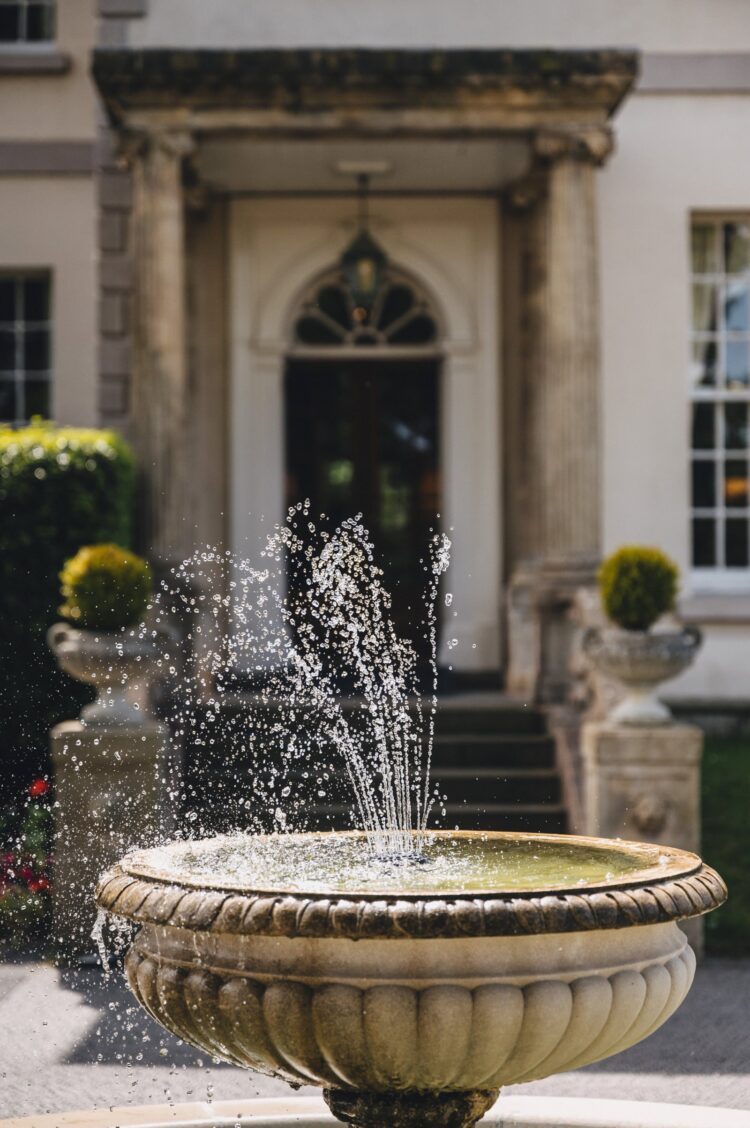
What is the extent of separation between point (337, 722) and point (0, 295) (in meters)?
6.02

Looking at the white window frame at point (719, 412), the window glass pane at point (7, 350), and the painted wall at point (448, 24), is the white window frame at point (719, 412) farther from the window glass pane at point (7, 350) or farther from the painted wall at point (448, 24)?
the window glass pane at point (7, 350)

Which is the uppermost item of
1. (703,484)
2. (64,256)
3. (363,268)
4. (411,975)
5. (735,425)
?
(64,256)

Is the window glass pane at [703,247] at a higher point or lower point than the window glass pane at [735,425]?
higher

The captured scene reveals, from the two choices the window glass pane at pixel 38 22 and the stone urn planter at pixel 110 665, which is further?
the window glass pane at pixel 38 22

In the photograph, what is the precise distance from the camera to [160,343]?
38.2 ft

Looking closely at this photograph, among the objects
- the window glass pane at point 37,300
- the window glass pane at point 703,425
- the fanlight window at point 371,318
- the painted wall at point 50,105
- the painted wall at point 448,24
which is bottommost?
the window glass pane at point 703,425

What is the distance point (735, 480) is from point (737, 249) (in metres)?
1.98

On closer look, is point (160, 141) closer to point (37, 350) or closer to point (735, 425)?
point (37, 350)

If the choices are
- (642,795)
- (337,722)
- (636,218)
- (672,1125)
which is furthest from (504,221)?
(672,1125)

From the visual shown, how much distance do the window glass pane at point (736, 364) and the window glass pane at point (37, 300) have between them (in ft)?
19.8

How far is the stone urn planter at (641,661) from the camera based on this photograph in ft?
30.0

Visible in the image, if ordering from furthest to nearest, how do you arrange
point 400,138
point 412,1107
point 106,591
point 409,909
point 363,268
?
point 363,268, point 400,138, point 106,591, point 412,1107, point 409,909

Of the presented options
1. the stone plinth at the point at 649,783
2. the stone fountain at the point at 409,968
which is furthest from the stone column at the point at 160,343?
the stone fountain at the point at 409,968

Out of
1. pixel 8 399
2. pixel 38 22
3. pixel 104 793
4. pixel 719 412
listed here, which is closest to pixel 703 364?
pixel 719 412
